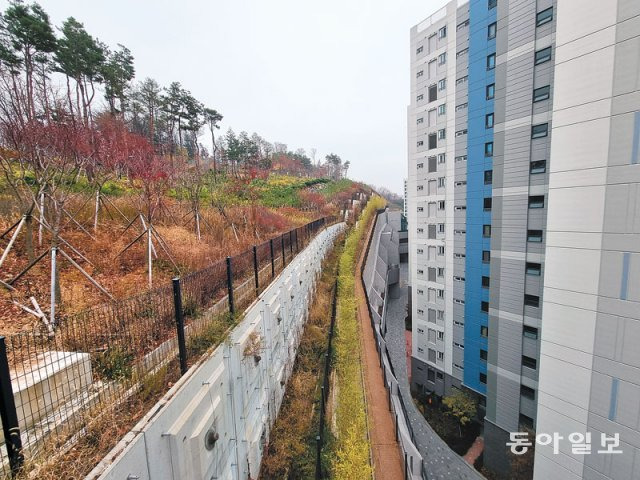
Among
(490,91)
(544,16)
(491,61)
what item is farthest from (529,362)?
(544,16)

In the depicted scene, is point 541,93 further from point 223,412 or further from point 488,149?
point 223,412

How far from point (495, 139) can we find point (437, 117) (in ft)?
19.4

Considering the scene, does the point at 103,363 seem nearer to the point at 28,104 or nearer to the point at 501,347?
the point at 28,104

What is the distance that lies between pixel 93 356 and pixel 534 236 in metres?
14.5

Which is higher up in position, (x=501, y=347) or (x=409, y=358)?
(x=501, y=347)

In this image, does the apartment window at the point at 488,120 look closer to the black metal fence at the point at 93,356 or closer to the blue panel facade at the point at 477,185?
the blue panel facade at the point at 477,185

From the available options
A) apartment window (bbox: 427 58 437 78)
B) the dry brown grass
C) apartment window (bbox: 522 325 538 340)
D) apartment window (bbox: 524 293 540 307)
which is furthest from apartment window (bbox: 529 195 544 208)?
the dry brown grass

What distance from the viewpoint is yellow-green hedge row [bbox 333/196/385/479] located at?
487cm

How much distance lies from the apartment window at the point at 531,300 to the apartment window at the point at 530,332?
3.33ft

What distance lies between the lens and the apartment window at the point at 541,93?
11.0m

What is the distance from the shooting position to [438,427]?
16.0 meters

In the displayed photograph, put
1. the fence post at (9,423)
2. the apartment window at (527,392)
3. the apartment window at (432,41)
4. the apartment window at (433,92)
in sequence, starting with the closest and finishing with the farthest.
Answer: the fence post at (9,423), the apartment window at (527,392), the apartment window at (432,41), the apartment window at (433,92)

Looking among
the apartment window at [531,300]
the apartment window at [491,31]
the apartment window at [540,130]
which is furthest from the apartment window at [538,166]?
the apartment window at [491,31]

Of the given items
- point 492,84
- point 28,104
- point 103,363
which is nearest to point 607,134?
point 492,84
